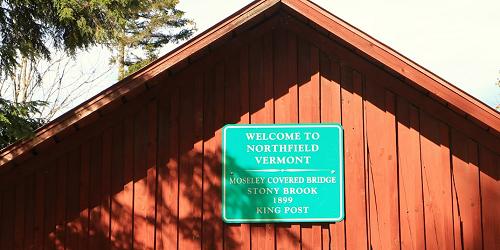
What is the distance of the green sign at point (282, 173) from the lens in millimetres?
6844

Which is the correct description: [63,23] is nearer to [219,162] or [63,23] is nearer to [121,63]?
[219,162]

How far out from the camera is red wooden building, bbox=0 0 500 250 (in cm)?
683

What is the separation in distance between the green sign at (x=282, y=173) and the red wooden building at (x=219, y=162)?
15 centimetres

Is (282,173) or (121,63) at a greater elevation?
(121,63)

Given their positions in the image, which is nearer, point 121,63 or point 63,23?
point 63,23

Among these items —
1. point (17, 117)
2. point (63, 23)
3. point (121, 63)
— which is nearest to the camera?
point (17, 117)

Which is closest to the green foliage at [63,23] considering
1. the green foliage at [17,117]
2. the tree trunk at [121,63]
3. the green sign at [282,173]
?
the green foliage at [17,117]

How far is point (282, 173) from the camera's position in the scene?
6.91m

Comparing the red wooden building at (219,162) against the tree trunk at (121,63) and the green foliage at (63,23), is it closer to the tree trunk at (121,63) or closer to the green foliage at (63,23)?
the green foliage at (63,23)

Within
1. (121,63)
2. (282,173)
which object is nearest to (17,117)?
(282,173)

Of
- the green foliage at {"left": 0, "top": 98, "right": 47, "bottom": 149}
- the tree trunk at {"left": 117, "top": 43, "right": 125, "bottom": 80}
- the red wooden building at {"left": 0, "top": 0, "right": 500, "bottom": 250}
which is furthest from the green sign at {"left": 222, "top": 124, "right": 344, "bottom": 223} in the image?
the tree trunk at {"left": 117, "top": 43, "right": 125, "bottom": 80}

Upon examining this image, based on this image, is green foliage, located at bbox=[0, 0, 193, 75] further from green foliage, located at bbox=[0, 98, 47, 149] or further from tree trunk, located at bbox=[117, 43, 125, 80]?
tree trunk, located at bbox=[117, 43, 125, 80]

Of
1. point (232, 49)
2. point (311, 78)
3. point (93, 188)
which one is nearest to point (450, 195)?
point (311, 78)

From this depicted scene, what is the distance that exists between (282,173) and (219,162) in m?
0.92
